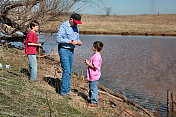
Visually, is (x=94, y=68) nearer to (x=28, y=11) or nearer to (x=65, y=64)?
(x=65, y=64)

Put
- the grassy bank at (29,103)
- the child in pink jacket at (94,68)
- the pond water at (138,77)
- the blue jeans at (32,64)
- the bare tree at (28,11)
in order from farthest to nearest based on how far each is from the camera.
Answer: the bare tree at (28,11)
the pond water at (138,77)
the blue jeans at (32,64)
the child in pink jacket at (94,68)
the grassy bank at (29,103)

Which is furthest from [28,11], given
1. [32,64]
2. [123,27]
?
[123,27]

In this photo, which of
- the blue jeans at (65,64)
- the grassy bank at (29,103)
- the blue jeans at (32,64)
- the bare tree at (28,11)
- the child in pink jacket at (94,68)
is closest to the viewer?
the grassy bank at (29,103)

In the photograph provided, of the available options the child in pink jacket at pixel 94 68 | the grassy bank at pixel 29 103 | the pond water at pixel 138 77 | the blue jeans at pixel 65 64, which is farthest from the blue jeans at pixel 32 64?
the pond water at pixel 138 77

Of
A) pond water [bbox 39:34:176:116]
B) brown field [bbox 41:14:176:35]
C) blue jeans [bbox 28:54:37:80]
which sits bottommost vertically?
pond water [bbox 39:34:176:116]

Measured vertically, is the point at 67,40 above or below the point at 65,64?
above

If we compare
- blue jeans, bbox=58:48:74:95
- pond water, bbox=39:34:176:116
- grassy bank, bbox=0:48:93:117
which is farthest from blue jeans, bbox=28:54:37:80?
pond water, bbox=39:34:176:116

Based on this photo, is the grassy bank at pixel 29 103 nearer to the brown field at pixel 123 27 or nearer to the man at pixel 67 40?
the man at pixel 67 40

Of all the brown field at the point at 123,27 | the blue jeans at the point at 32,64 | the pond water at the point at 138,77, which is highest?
the blue jeans at the point at 32,64

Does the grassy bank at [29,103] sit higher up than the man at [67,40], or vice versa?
the man at [67,40]

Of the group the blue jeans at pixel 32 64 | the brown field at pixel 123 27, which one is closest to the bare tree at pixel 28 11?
the brown field at pixel 123 27

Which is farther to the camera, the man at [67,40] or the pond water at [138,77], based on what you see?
the pond water at [138,77]

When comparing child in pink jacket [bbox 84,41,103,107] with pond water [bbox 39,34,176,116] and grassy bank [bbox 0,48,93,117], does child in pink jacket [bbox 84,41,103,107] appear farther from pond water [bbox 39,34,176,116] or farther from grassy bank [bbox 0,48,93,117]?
pond water [bbox 39,34,176,116]

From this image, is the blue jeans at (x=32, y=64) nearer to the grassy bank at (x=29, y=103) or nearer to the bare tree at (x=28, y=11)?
the grassy bank at (x=29, y=103)
